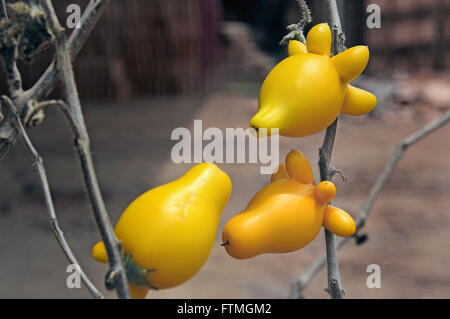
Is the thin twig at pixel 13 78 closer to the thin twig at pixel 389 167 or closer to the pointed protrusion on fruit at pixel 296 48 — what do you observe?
the pointed protrusion on fruit at pixel 296 48

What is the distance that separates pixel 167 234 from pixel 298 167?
0.12 m

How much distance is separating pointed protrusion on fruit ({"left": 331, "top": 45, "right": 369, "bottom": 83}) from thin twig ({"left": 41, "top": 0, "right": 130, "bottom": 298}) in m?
0.21

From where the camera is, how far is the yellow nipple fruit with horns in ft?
1.41

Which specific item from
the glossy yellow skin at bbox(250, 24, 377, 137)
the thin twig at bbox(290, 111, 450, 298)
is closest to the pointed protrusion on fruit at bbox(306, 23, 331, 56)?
the glossy yellow skin at bbox(250, 24, 377, 137)

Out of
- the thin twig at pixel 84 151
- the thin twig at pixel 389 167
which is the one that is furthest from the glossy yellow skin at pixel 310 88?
the thin twig at pixel 389 167

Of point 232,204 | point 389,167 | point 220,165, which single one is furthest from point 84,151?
point 220,165

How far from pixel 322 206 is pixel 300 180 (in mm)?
29

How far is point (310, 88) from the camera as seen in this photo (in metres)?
0.41

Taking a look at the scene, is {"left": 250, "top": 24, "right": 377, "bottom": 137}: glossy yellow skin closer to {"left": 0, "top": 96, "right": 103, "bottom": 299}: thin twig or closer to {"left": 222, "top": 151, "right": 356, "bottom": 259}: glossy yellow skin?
{"left": 222, "top": 151, "right": 356, "bottom": 259}: glossy yellow skin

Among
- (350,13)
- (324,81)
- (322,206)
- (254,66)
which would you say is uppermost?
(324,81)

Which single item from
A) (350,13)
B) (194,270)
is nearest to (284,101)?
(194,270)

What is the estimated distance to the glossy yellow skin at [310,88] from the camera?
41 centimetres
